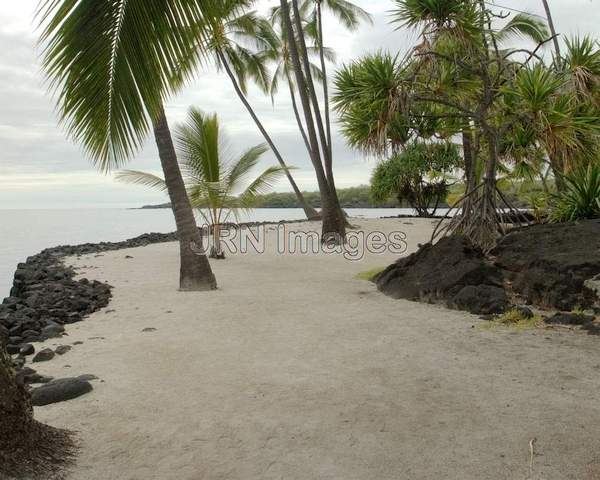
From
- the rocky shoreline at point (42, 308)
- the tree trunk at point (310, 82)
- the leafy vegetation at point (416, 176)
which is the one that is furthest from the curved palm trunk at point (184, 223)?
the leafy vegetation at point (416, 176)

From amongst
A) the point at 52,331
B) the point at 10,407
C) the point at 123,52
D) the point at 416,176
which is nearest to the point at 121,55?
the point at 123,52

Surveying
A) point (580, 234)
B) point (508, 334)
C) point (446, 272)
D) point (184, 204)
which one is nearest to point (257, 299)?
point (184, 204)

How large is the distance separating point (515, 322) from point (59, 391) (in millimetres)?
4468

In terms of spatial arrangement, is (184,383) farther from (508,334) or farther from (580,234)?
(580,234)

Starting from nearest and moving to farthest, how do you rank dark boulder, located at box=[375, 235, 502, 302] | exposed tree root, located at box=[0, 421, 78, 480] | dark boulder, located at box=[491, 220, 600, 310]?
1. exposed tree root, located at box=[0, 421, 78, 480]
2. dark boulder, located at box=[491, 220, 600, 310]
3. dark boulder, located at box=[375, 235, 502, 302]

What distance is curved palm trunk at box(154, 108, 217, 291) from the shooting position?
27.6 feet

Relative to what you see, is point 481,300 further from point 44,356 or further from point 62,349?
point 44,356

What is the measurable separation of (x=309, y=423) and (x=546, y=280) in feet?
14.0

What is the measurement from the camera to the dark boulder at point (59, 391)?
12.9 ft

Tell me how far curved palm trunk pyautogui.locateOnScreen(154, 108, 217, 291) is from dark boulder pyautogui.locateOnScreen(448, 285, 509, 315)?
3.91 m

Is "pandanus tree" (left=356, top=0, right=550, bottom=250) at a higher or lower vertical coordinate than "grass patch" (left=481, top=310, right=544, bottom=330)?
higher

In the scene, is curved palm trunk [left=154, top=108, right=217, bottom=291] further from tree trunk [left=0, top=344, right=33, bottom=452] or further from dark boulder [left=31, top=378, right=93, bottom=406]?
tree trunk [left=0, top=344, right=33, bottom=452]

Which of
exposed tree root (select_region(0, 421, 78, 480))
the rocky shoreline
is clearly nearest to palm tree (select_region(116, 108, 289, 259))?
the rocky shoreline

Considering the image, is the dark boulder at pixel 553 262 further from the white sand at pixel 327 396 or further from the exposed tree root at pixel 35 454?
the exposed tree root at pixel 35 454
